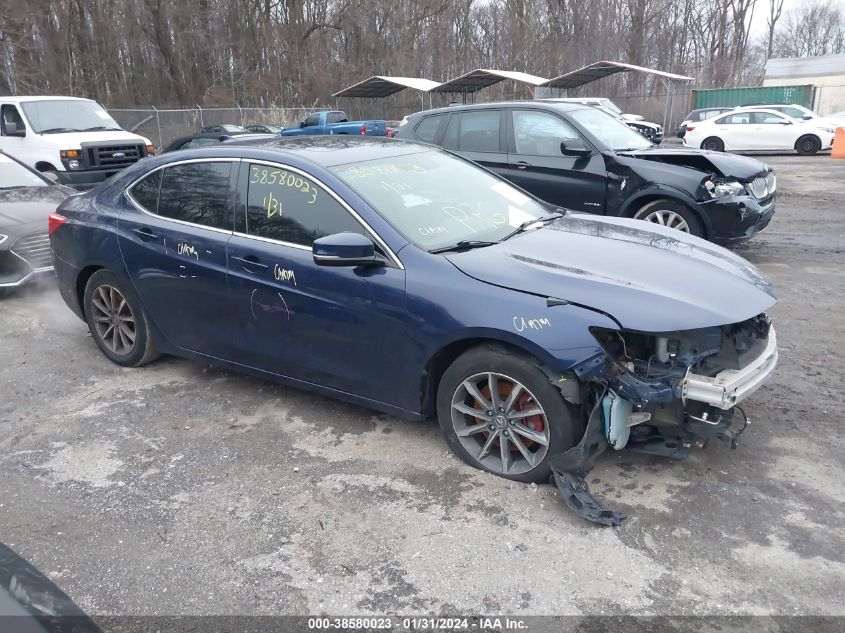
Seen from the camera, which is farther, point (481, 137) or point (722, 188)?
point (481, 137)

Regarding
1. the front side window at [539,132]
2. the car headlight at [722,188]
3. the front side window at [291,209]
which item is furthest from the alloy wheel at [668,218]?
the front side window at [291,209]

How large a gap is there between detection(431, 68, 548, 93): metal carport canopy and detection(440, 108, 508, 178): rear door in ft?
66.1

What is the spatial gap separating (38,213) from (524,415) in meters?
6.15

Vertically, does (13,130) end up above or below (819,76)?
below

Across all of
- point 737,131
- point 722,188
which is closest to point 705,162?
point 722,188

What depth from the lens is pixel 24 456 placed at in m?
3.99

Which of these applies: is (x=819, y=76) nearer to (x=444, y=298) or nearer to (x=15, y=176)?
(x=15, y=176)

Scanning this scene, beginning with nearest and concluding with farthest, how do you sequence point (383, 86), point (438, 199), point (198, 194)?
1. point (438, 199)
2. point (198, 194)
3. point (383, 86)

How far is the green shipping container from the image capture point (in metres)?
33.5

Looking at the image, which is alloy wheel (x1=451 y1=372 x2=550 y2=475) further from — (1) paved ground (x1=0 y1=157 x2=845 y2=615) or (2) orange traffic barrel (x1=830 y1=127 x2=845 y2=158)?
(2) orange traffic barrel (x1=830 y1=127 x2=845 y2=158)

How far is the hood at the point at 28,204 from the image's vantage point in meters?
6.98

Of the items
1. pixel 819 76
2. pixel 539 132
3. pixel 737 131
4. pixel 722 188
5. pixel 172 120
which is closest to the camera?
pixel 722 188

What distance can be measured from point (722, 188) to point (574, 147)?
5.22ft

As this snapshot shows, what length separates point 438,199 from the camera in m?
4.16
